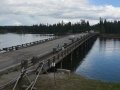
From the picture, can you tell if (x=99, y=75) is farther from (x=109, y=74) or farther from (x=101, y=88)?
(x=101, y=88)

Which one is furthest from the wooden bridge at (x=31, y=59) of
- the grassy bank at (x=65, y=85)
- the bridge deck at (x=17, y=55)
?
the grassy bank at (x=65, y=85)

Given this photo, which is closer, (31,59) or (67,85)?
(67,85)

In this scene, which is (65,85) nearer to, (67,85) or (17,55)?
(67,85)

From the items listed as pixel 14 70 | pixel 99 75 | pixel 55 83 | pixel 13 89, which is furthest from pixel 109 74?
pixel 13 89

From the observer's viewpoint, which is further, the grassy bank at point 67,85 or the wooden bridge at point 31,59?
the wooden bridge at point 31,59

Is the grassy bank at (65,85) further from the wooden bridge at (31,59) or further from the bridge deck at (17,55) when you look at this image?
the bridge deck at (17,55)

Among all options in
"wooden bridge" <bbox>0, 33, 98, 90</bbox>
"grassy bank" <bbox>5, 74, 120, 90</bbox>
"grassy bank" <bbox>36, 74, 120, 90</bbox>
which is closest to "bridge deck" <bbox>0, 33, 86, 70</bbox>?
"wooden bridge" <bbox>0, 33, 98, 90</bbox>

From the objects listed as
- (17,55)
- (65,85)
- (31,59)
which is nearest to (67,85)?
(65,85)

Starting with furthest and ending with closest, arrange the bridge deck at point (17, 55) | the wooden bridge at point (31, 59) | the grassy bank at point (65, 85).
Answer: the bridge deck at point (17, 55)
the wooden bridge at point (31, 59)
the grassy bank at point (65, 85)

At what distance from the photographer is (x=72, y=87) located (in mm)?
20484

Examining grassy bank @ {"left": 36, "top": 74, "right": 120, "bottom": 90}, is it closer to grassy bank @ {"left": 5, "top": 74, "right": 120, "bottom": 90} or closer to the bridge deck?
grassy bank @ {"left": 5, "top": 74, "right": 120, "bottom": 90}

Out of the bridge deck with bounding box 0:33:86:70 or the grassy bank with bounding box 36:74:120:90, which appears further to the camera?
the bridge deck with bounding box 0:33:86:70

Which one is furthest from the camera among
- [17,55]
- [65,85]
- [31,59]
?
[17,55]

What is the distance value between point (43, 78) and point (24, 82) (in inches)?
106
